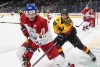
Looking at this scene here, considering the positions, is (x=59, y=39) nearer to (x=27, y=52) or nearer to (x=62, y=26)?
(x=62, y=26)

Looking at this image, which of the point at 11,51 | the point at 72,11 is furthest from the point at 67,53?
the point at 72,11

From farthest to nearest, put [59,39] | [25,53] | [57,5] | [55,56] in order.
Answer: [57,5] < [59,39] < [25,53] < [55,56]

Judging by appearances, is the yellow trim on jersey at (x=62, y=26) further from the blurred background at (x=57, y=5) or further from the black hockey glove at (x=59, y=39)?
the blurred background at (x=57, y=5)

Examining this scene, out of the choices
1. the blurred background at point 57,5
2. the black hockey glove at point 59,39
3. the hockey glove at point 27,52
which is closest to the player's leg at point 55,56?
the hockey glove at point 27,52

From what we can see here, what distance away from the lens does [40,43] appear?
3.41 meters

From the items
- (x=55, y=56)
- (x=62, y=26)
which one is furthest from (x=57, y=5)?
(x=55, y=56)

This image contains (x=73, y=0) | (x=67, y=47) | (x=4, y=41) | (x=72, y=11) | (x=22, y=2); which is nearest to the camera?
(x=67, y=47)

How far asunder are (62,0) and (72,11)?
3.09 metres

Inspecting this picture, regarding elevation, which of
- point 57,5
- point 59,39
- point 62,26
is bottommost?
point 57,5

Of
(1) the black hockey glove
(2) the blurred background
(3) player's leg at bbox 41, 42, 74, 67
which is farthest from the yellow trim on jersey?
(2) the blurred background

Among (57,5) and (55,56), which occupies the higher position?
(55,56)

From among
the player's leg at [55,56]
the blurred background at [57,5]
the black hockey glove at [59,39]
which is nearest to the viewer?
the player's leg at [55,56]

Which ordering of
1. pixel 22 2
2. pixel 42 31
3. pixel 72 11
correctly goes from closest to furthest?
1. pixel 42 31
2. pixel 72 11
3. pixel 22 2

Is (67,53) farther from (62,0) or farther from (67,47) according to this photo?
(62,0)
